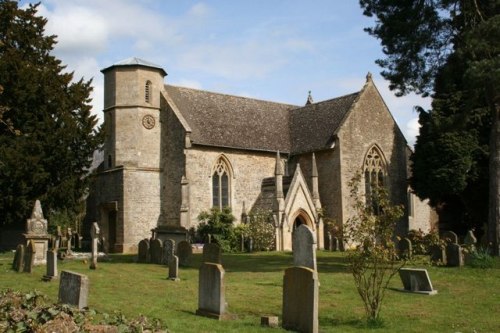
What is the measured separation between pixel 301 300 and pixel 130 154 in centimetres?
2441

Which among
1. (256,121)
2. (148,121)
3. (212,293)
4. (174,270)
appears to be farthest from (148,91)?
(212,293)

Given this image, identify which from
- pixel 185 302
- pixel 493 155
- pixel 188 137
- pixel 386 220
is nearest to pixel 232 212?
pixel 188 137

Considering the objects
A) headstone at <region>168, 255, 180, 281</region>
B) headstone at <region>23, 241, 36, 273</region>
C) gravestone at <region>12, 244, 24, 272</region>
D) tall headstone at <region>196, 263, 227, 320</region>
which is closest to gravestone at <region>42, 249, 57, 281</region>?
headstone at <region>23, 241, 36, 273</region>

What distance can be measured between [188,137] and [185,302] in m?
19.7

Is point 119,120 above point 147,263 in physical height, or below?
above

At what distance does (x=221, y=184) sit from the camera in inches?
1351

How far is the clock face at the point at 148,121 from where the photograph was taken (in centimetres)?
3353

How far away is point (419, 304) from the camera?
13.3 meters

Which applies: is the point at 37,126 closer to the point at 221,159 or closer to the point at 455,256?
the point at 221,159

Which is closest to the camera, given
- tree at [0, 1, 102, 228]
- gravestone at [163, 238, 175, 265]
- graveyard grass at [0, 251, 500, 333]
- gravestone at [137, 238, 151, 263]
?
graveyard grass at [0, 251, 500, 333]

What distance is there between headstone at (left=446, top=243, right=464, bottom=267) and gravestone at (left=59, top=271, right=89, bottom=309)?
43.2 feet

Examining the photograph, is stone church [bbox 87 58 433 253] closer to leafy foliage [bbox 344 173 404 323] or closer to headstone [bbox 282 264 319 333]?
leafy foliage [bbox 344 173 404 323]

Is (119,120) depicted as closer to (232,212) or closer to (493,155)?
(232,212)

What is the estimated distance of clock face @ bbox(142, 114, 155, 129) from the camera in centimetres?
3353
